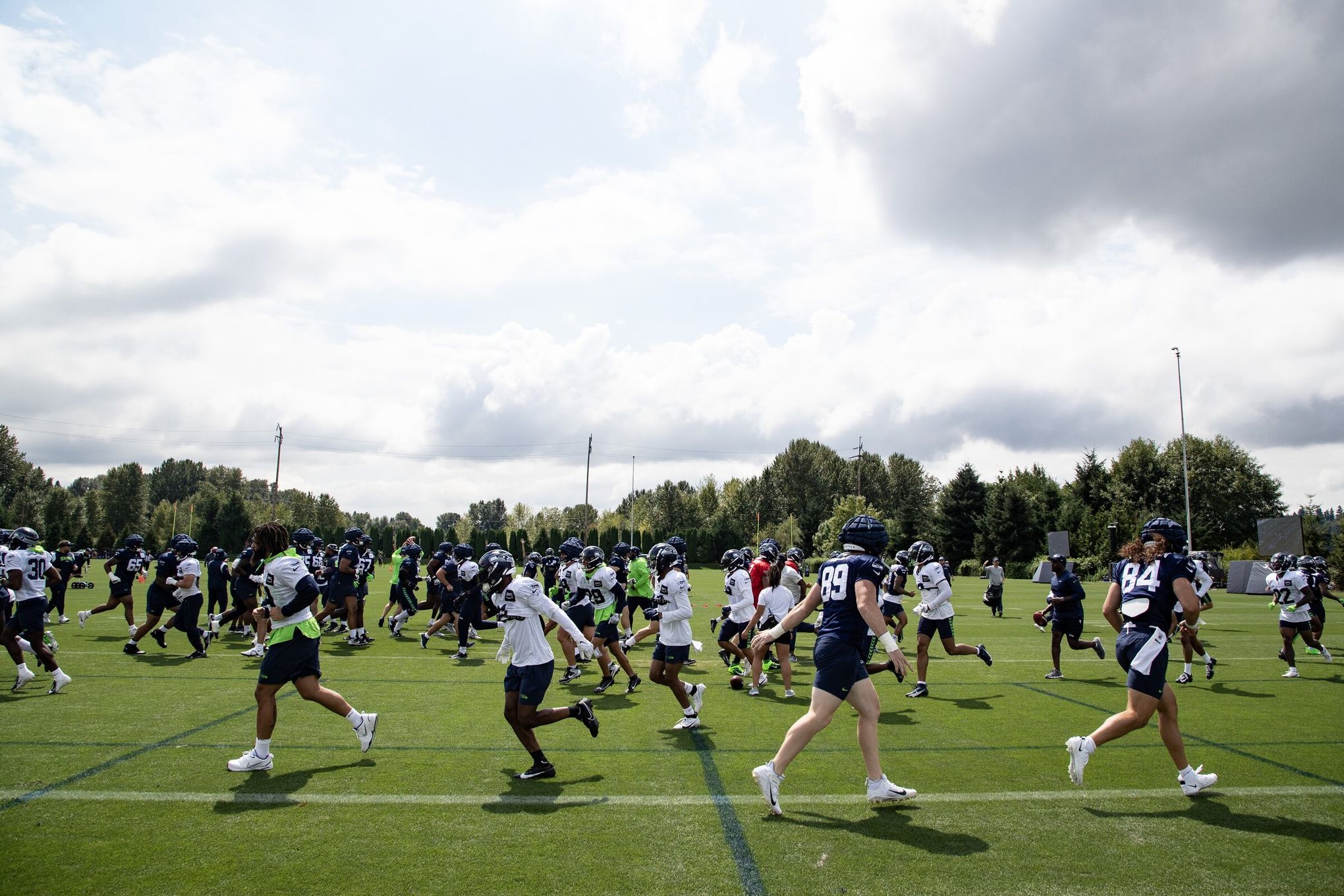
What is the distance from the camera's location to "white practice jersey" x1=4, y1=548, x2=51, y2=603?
1023 centimetres

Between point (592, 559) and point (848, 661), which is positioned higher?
point (592, 559)

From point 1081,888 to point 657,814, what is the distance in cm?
283

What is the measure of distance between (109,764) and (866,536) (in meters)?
6.89

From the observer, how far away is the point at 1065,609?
A: 40.3 ft

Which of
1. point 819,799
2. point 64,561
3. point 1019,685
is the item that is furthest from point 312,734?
point 64,561

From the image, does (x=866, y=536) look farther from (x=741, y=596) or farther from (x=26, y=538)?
(x=26, y=538)

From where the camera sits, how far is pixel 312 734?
8289mm

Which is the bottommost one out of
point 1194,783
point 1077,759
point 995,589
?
point 1194,783

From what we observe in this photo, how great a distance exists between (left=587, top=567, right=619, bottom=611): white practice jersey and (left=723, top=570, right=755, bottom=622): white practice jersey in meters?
1.73

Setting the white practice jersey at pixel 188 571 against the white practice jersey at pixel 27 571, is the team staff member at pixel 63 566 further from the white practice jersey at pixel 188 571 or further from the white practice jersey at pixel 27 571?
the white practice jersey at pixel 27 571

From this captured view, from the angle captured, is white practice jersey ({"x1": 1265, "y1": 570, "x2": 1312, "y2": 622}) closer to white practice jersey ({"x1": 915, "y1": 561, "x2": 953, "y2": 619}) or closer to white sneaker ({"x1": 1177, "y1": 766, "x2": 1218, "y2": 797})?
white practice jersey ({"x1": 915, "y1": 561, "x2": 953, "y2": 619})

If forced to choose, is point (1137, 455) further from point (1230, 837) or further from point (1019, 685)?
point (1230, 837)

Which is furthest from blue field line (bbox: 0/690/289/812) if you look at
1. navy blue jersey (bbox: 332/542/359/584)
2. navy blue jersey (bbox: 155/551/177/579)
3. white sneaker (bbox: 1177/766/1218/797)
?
white sneaker (bbox: 1177/766/1218/797)

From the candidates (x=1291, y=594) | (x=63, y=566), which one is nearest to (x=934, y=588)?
(x=1291, y=594)
